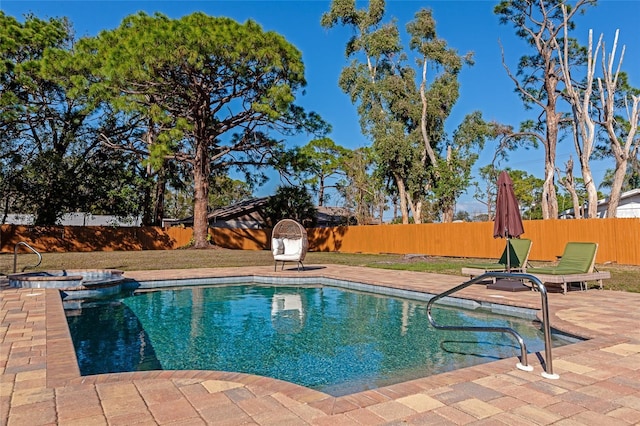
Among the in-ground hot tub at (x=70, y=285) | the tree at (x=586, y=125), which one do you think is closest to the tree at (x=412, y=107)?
the tree at (x=586, y=125)

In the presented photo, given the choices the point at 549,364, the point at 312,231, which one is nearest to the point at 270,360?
the point at 549,364

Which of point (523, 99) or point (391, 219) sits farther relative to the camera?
point (391, 219)

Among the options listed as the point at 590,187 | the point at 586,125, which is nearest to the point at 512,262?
the point at 590,187

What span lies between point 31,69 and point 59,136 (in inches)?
183

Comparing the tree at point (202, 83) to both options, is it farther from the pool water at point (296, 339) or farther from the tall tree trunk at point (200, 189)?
the pool water at point (296, 339)

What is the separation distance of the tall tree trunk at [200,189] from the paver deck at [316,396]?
61.9 feet

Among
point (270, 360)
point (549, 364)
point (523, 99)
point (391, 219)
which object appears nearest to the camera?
point (549, 364)

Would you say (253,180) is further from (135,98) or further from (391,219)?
(391,219)

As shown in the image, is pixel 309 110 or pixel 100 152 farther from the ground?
pixel 309 110

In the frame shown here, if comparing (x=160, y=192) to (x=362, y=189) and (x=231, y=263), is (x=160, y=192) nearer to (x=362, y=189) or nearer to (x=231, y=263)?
(x=362, y=189)

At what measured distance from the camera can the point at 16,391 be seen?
2.73 meters

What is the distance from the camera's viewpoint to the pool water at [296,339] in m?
4.16

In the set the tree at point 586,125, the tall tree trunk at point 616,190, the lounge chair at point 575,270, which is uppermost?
the tree at point 586,125

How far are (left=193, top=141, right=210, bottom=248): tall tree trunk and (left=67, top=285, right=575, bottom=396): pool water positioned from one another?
14.4m
